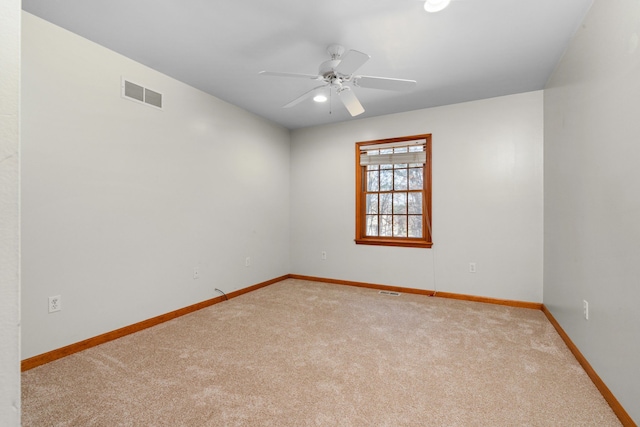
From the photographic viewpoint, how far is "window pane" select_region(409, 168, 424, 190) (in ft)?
14.2

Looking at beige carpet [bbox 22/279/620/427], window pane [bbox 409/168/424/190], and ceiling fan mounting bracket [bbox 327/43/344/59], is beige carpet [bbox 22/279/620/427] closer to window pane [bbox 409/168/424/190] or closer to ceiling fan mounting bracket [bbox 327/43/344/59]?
window pane [bbox 409/168/424/190]

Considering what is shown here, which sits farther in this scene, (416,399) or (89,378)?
(89,378)

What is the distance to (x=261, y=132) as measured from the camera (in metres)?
4.58

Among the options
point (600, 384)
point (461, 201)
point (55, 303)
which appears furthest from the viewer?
point (461, 201)

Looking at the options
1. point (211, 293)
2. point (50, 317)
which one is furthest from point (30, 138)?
point (211, 293)

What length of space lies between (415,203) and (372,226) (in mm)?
725

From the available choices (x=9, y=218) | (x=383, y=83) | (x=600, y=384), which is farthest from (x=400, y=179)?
(x=9, y=218)

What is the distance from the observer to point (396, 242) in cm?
436

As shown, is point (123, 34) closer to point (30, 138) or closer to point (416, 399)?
point (30, 138)

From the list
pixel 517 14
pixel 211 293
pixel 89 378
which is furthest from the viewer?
pixel 211 293

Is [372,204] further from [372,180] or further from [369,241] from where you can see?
[369,241]

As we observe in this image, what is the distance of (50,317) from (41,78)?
1.77m

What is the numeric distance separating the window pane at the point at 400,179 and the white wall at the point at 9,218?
427 centimetres

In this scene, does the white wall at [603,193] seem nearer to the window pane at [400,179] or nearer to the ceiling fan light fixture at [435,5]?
the ceiling fan light fixture at [435,5]
